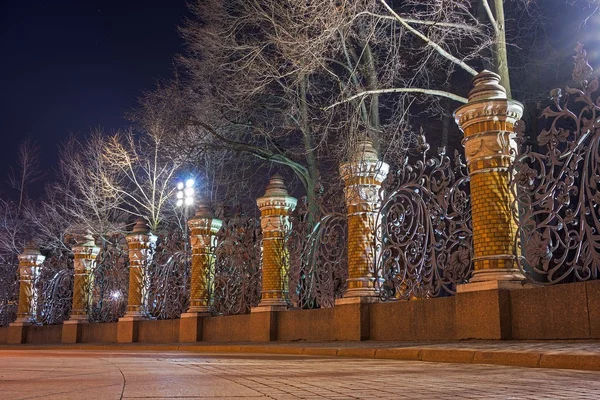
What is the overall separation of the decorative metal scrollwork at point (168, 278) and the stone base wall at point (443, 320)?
72.4 inches

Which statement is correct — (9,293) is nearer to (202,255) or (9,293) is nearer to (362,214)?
(202,255)

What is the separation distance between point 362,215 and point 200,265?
6.20m

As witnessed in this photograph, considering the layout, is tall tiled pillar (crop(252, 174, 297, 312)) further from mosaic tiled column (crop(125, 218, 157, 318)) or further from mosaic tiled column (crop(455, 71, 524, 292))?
mosaic tiled column (crop(125, 218, 157, 318))

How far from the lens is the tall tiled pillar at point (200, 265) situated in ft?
55.5

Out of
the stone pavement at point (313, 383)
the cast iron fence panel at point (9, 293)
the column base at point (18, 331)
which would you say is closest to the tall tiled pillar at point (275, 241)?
the stone pavement at point (313, 383)

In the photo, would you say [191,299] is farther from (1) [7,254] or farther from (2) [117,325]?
(1) [7,254]

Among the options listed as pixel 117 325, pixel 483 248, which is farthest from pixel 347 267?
pixel 117 325

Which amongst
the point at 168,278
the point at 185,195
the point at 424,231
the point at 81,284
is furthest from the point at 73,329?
the point at 424,231

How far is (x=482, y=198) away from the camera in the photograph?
370 inches

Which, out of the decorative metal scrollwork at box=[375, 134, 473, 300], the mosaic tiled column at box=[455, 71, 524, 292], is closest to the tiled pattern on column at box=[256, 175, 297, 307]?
the decorative metal scrollwork at box=[375, 134, 473, 300]

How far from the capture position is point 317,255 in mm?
13570

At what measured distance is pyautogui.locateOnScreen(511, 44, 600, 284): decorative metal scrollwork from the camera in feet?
26.5

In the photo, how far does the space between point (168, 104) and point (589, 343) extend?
17.2 m

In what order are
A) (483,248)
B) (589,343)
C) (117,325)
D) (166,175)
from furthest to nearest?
(166,175) → (117,325) → (483,248) → (589,343)
